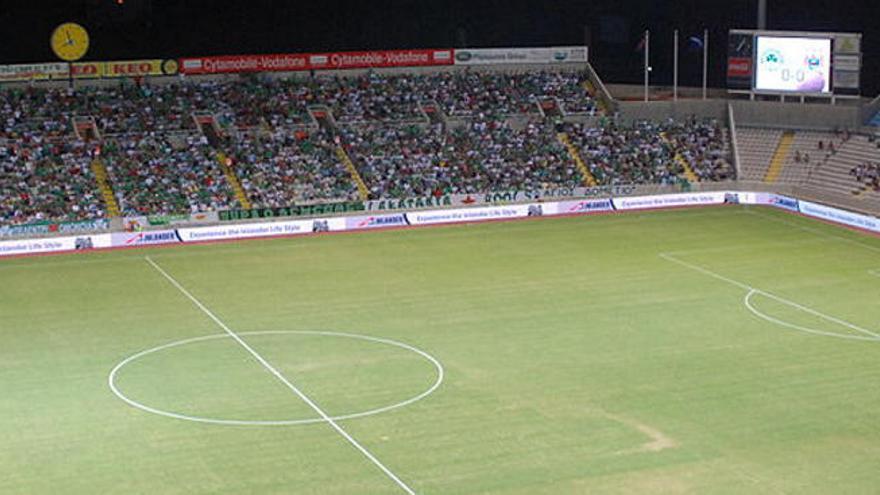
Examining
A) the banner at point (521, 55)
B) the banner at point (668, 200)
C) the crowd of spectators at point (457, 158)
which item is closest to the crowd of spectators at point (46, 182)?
the crowd of spectators at point (457, 158)

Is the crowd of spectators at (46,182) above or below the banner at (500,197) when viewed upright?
above

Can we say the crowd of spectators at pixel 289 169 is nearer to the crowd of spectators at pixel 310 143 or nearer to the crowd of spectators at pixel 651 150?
the crowd of spectators at pixel 310 143

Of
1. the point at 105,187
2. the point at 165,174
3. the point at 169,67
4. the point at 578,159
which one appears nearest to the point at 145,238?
the point at 105,187

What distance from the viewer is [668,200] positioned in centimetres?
6450

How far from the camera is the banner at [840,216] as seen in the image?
56.3 meters

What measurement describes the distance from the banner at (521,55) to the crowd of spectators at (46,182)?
961 inches

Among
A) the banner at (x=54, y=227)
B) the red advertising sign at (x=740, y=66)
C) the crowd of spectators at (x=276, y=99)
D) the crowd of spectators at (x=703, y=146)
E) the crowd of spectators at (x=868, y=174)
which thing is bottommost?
the banner at (x=54, y=227)

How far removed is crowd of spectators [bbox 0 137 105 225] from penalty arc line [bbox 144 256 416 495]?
11.0m

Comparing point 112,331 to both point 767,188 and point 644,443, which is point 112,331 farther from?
point 767,188

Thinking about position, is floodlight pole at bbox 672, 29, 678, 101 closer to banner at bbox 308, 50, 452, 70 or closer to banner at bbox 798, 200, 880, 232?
banner at bbox 308, 50, 452, 70

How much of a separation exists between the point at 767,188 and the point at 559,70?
18654mm

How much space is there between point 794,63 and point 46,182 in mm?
40031

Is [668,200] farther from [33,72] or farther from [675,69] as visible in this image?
[33,72]

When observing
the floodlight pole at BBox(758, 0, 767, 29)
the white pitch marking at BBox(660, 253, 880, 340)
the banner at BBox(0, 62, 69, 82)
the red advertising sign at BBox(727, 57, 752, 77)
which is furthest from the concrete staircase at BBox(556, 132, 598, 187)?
the banner at BBox(0, 62, 69, 82)
